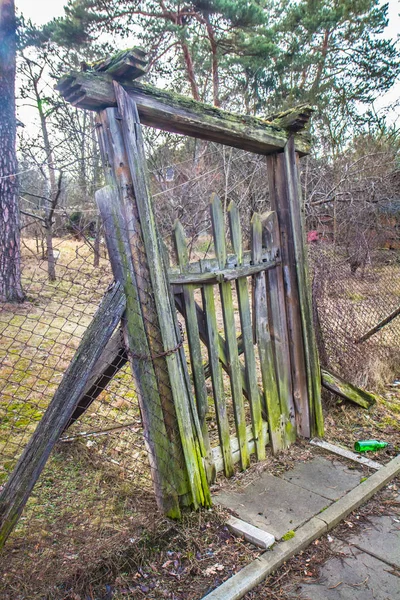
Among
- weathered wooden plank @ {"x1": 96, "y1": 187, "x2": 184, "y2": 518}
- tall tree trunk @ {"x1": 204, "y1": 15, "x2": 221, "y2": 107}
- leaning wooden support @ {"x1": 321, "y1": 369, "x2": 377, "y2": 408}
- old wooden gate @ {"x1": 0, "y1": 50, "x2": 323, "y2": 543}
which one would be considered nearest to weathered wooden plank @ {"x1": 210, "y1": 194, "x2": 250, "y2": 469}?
old wooden gate @ {"x1": 0, "y1": 50, "x2": 323, "y2": 543}

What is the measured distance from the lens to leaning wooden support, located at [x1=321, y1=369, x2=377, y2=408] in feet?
13.1

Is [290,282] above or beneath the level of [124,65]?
beneath

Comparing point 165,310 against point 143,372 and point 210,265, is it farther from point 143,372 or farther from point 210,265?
point 210,265

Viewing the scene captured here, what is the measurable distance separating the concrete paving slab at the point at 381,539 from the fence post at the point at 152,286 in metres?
0.94

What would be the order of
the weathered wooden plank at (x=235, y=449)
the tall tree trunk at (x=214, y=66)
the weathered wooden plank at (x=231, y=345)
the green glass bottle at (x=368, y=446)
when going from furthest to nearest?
the tall tree trunk at (x=214, y=66)
the green glass bottle at (x=368, y=446)
the weathered wooden plank at (x=235, y=449)
the weathered wooden plank at (x=231, y=345)

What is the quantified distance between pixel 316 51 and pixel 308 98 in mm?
1894

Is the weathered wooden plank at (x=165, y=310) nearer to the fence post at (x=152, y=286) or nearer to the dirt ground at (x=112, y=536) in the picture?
the fence post at (x=152, y=286)

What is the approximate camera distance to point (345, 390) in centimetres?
404

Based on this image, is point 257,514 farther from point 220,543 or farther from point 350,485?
point 350,485

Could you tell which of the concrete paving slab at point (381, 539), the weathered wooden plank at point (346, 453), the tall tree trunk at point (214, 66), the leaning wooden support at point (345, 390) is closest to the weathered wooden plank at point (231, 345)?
the weathered wooden plank at point (346, 453)

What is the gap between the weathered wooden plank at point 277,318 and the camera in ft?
10.8

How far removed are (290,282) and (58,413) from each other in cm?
207

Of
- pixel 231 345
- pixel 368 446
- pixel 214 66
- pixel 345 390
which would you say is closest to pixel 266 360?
pixel 231 345

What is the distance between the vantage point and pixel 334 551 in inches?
93.8
